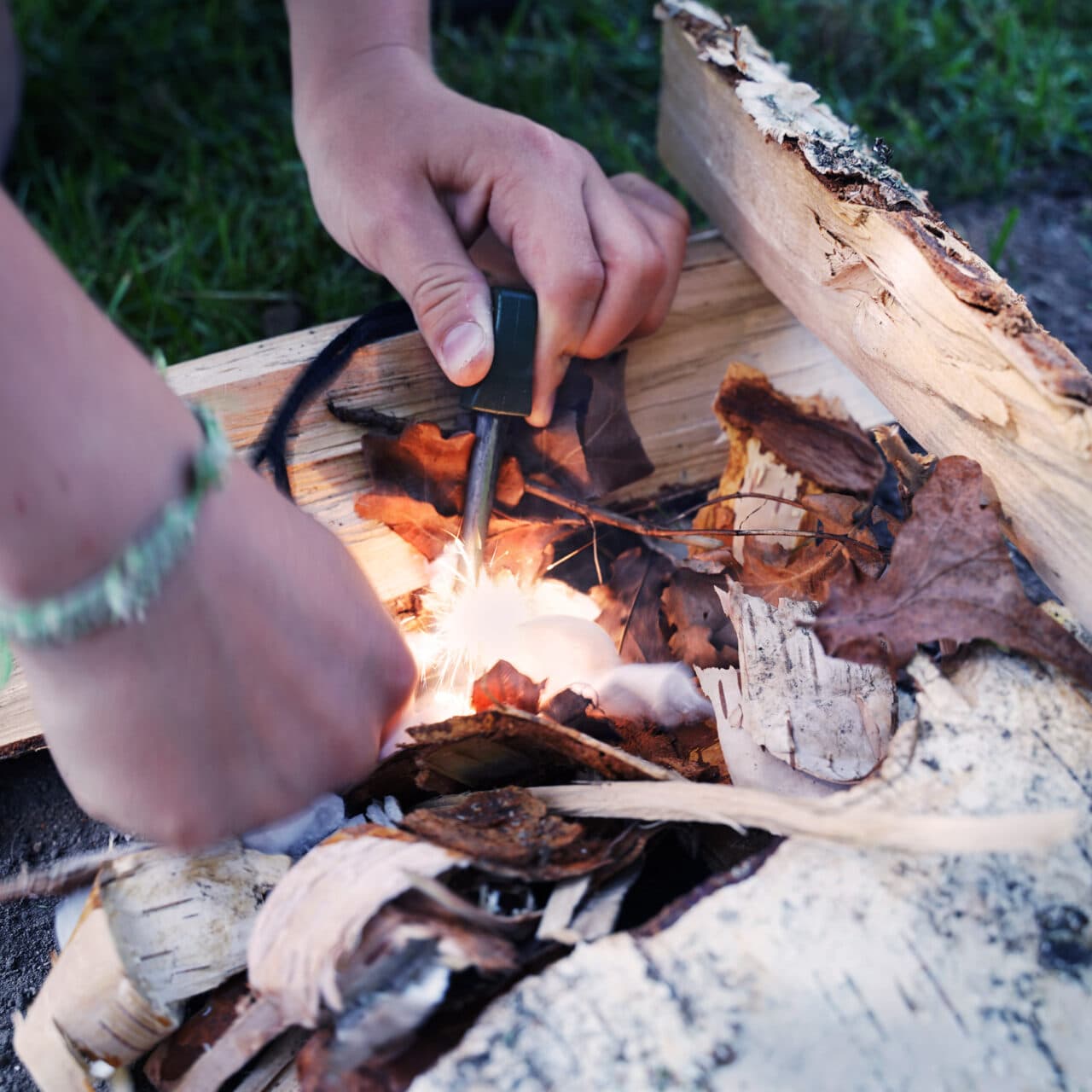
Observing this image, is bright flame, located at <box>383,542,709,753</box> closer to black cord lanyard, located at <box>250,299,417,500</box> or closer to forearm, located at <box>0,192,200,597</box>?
black cord lanyard, located at <box>250,299,417,500</box>

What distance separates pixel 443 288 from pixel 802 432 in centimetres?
75

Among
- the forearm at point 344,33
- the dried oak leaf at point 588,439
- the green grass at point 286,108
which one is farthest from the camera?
the green grass at point 286,108

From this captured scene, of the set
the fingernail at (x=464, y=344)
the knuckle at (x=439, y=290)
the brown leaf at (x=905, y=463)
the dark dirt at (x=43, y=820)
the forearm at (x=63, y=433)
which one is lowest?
the dark dirt at (x=43, y=820)

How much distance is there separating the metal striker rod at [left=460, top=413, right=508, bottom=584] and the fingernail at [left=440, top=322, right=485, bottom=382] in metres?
0.12

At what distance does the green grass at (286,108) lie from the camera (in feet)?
9.07

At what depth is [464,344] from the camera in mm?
1685

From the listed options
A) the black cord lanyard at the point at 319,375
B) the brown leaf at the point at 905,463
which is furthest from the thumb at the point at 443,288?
the brown leaf at the point at 905,463

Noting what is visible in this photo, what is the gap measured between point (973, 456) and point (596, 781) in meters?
0.76

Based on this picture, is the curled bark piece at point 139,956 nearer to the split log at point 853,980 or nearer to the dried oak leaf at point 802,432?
the split log at point 853,980

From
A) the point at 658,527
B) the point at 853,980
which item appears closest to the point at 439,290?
the point at 658,527

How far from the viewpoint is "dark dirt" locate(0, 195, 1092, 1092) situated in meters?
1.53

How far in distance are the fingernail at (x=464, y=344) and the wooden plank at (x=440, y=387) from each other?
22cm

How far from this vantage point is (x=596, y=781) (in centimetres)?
140

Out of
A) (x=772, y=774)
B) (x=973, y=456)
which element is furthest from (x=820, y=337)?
(x=772, y=774)
